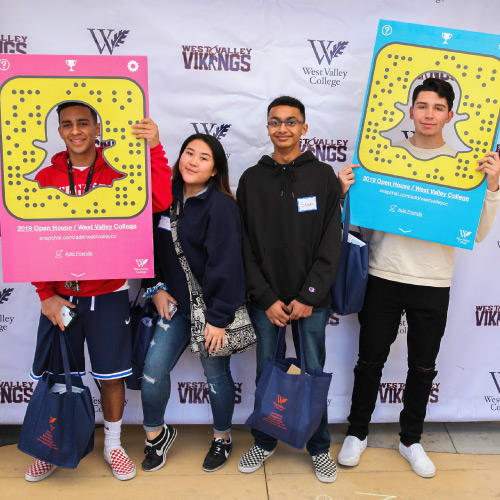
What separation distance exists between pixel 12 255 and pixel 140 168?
608 mm

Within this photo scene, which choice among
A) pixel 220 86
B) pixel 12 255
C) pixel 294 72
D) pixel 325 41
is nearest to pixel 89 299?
pixel 12 255

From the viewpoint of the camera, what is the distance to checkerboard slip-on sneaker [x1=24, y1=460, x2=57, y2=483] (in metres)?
2.39

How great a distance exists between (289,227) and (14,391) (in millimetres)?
1796

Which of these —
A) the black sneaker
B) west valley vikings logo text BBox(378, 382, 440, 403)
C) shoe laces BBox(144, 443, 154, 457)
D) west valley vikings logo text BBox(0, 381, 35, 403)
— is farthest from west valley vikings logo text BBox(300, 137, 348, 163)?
west valley vikings logo text BBox(0, 381, 35, 403)

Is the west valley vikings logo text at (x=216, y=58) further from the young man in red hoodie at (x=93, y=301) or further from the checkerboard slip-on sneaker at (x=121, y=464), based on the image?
the checkerboard slip-on sneaker at (x=121, y=464)

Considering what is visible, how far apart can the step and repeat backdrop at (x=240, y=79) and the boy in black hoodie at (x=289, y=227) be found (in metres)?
0.45

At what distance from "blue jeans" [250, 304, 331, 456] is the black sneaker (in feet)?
1.34

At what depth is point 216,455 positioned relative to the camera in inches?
99.0

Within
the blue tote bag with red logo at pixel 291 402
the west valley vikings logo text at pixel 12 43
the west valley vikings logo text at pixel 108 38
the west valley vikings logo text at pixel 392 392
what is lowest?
the west valley vikings logo text at pixel 392 392

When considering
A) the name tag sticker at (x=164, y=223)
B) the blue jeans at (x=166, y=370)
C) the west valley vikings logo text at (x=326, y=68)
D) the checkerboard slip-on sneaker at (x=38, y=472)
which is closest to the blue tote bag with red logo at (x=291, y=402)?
the blue jeans at (x=166, y=370)

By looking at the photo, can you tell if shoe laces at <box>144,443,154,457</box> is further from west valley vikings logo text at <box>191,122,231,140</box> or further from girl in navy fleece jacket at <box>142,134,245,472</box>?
west valley vikings logo text at <box>191,122,231,140</box>

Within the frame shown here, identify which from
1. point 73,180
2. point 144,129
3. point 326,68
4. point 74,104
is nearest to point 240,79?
point 326,68

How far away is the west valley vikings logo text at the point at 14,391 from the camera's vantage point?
2832 millimetres

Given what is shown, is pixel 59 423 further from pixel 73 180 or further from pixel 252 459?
pixel 73 180
